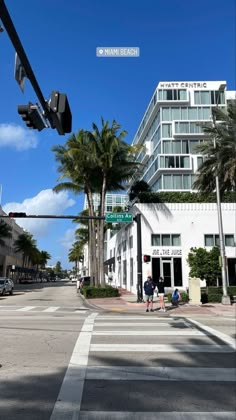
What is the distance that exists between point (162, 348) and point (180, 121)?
52258 mm

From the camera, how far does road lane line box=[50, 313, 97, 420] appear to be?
17.7 feet

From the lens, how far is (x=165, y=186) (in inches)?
2267

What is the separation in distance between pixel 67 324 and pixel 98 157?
19.1 meters

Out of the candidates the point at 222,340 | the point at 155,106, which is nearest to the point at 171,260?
the point at 222,340

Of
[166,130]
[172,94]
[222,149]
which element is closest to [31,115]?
[222,149]

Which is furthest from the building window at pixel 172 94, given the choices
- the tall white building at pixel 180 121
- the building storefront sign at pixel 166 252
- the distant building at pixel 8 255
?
the distant building at pixel 8 255

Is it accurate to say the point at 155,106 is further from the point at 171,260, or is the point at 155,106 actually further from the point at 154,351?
the point at 154,351

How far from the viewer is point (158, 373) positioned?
25.1 feet

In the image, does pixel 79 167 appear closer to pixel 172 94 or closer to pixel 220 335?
pixel 220 335

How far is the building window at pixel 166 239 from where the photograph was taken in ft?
108

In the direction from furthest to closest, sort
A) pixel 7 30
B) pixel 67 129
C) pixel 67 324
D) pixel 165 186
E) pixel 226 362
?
1. pixel 165 186
2. pixel 67 324
3. pixel 226 362
4. pixel 67 129
5. pixel 7 30

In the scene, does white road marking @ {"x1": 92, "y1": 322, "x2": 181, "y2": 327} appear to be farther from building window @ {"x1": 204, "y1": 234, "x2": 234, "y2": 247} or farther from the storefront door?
building window @ {"x1": 204, "y1": 234, "x2": 234, "y2": 247}

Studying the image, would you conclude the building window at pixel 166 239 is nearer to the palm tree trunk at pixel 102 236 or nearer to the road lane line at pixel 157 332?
the palm tree trunk at pixel 102 236

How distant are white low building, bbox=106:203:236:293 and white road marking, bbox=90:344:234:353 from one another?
70.9 ft
